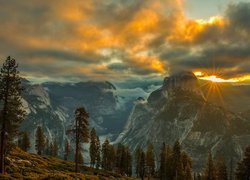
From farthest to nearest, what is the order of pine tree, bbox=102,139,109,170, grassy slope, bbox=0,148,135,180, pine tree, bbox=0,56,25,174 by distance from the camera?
pine tree, bbox=102,139,109,170 → pine tree, bbox=0,56,25,174 → grassy slope, bbox=0,148,135,180

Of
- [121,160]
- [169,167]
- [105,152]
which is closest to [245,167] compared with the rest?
[169,167]

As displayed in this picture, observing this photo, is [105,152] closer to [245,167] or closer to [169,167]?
[169,167]

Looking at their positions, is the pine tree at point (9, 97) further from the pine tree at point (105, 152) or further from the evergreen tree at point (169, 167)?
the pine tree at point (105, 152)

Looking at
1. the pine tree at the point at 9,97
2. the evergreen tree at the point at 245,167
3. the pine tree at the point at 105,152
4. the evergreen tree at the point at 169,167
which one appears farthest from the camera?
the pine tree at the point at 105,152

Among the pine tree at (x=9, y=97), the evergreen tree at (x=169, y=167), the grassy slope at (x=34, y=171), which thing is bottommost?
the evergreen tree at (x=169, y=167)

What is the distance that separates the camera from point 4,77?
48.2m

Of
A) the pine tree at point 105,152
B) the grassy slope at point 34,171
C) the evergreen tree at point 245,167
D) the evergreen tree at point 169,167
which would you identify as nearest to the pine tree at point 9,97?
the grassy slope at point 34,171

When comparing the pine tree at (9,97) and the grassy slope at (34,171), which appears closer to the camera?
the grassy slope at (34,171)

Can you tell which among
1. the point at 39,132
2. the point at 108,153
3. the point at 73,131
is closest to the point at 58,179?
the point at 73,131

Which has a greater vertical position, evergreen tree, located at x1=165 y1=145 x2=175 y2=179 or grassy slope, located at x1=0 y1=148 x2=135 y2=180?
grassy slope, located at x1=0 y1=148 x2=135 y2=180

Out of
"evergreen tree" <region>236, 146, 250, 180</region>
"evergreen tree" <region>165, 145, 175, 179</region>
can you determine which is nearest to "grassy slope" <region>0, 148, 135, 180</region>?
"evergreen tree" <region>236, 146, 250, 180</region>

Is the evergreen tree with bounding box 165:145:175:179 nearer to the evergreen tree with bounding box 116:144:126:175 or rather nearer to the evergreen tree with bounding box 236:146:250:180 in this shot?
the evergreen tree with bounding box 236:146:250:180

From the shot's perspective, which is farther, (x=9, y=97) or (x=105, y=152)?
(x=105, y=152)

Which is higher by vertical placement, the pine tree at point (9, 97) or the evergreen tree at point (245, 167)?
the pine tree at point (9, 97)
